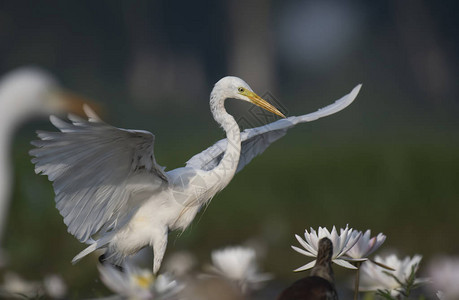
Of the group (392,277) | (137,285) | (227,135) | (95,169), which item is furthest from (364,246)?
(227,135)

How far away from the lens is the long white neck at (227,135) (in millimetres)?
2430

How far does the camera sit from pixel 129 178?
2.26 m

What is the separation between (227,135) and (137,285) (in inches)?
54.6

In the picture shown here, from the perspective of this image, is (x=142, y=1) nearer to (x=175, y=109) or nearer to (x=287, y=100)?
(x=175, y=109)

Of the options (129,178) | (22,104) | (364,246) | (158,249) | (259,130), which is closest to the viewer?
(364,246)

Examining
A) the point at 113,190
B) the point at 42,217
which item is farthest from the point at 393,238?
the point at 113,190

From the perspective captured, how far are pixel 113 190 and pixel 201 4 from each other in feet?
56.1

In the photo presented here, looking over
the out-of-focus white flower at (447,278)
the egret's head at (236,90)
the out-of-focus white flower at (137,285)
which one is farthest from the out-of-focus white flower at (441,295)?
the egret's head at (236,90)

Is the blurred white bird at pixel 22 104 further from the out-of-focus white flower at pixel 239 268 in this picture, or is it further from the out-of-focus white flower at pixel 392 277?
the out-of-focus white flower at pixel 392 277

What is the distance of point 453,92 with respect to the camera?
17219mm

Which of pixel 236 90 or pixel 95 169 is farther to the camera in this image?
pixel 236 90

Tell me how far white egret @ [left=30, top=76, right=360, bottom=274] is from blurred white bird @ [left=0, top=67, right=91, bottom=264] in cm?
13

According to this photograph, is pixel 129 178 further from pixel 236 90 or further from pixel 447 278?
pixel 447 278

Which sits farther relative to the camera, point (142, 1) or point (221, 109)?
point (142, 1)
